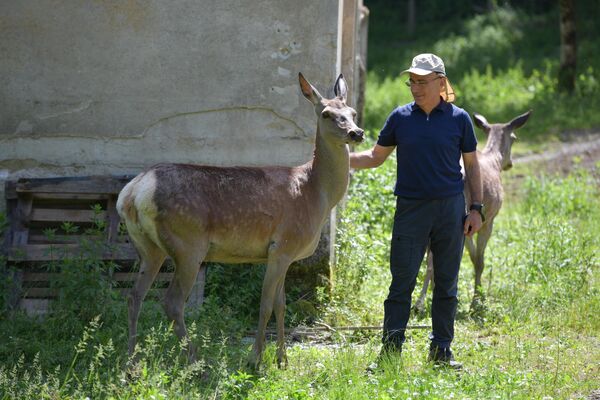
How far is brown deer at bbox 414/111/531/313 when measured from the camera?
9.29 m

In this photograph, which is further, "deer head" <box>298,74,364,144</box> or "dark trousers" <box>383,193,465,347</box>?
"deer head" <box>298,74,364,144</box>

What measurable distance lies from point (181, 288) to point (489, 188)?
418 cm

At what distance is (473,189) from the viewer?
704 centimetres

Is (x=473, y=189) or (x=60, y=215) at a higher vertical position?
(x=473, y=189)

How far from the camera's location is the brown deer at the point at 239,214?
6555 mm

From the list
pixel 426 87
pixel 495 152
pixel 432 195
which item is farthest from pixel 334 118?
pixel 495 152

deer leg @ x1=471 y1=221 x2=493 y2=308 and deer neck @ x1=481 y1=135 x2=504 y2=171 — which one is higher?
deer neck @ x1=481 y1=135 x2=504 y2=171

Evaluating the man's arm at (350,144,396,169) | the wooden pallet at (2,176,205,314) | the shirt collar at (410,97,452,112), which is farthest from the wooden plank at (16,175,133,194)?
the shirt collar at (410,97,452,112)

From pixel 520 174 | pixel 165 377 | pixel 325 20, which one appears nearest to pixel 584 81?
pixel 520 174

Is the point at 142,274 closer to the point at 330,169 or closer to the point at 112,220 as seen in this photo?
the point at 112,220

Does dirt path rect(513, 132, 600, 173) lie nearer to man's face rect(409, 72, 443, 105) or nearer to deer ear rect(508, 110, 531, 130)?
deer ear rect(508, 110, 531, 130)

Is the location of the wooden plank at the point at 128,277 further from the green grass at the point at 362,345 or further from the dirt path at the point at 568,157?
the dirt path at the point at 568,157

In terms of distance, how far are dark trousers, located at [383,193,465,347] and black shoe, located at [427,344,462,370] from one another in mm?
39

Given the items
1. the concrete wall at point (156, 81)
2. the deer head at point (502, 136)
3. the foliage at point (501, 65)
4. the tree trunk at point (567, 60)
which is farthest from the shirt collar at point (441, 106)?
the tree trunk at point (567, 60)
